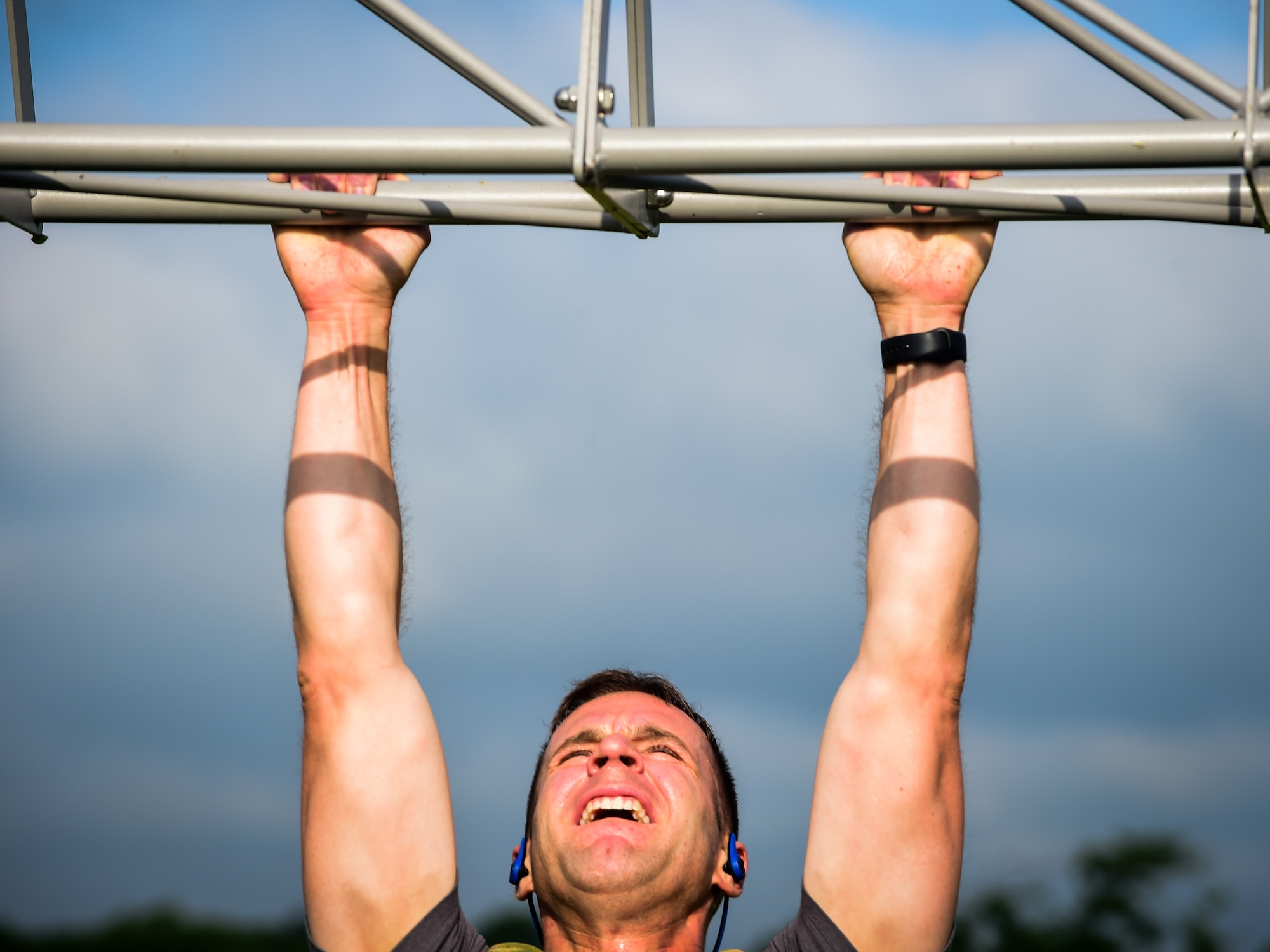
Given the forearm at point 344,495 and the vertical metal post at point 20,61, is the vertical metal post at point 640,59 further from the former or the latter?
the vertical metal post at point 20,61

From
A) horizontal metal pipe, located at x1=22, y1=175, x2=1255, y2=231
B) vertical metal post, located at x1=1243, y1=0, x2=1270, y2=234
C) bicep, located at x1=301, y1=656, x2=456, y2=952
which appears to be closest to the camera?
vertical metal post, located at x1=1243, y1=0, x2=1270, y2=234

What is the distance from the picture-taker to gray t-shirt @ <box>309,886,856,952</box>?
3.47 m

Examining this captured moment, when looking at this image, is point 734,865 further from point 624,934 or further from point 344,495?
point 344,495

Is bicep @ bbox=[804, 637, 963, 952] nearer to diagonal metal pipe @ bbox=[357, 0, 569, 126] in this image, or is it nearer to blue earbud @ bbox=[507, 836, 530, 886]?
blue earbud @ bbox=[507, 836, 530, 886]

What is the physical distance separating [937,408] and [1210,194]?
819 millimetres

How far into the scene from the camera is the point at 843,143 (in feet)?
9.51

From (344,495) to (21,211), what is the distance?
1108 millimetres

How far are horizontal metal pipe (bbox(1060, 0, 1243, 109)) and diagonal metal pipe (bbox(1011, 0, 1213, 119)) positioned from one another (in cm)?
7

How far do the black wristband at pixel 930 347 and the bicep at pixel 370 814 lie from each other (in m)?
1.58

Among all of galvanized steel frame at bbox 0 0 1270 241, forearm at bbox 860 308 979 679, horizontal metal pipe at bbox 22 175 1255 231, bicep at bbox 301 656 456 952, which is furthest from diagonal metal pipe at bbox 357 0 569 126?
bicep at bbox 301 656 456 952

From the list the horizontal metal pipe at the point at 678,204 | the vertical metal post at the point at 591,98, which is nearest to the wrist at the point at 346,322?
the horizontal metal pipe at the point at 678,204

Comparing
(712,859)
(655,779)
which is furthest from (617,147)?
(712,859)

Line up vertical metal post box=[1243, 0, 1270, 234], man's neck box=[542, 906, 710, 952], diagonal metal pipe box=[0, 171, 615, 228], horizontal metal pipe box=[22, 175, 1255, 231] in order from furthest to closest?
man's neck box=[542, 906, 710, 952] → horizontal metal pipe box=[22, 175, 1255, 231] → diagonal metal pipe box=[0, 171, 615, 228] → vertical metal post box=[1243, 0, 1270, 234]

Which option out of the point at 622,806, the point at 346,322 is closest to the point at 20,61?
the point at 346,322
